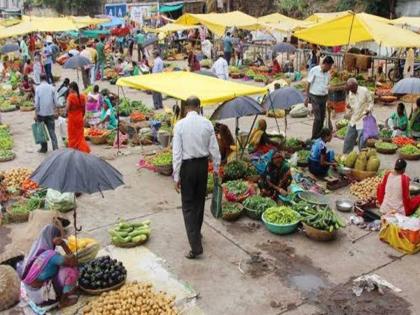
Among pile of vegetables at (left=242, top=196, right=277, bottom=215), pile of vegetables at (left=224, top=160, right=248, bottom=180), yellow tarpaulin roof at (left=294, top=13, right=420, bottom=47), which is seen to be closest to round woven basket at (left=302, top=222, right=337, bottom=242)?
pile of vegetables at (left=242, top=196, right=277, bottom=215)

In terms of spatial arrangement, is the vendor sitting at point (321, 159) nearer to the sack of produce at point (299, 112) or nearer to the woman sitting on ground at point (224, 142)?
the woman sitting on ground at point (224, 142)

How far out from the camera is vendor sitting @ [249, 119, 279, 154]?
9742 millimetres

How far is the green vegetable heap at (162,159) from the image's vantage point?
31.8 ft

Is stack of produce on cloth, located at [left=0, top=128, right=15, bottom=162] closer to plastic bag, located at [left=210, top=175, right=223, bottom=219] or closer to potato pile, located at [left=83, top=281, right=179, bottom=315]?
plastic bag, located at [left=210, top=175, right=223, bottom=219]

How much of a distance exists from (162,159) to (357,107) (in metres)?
4.23

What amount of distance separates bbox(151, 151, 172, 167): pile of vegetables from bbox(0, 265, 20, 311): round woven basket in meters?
4.52

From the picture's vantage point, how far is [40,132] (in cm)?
1110

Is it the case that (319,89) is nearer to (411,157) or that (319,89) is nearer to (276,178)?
(411,157)

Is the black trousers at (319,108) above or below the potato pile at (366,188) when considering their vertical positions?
above

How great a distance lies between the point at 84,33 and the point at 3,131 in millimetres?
21507

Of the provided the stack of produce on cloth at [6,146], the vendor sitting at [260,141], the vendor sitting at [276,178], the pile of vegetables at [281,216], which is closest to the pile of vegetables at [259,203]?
the pile of vegetables at [281,216]

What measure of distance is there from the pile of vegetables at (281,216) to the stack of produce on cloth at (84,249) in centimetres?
265

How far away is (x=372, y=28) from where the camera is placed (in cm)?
1120

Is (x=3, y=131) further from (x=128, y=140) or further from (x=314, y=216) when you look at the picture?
(x=314, y=216)
